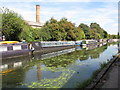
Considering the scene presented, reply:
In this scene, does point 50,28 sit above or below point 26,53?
above

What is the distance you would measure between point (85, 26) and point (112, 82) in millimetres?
58138

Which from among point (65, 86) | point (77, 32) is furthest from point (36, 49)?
point (77, 32)

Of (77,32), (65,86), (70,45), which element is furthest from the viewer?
(77,32)

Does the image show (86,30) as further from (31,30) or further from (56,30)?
(31,30)

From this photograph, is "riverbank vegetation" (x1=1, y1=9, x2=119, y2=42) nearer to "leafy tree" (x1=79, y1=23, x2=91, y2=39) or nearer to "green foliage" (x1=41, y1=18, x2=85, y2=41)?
"green foliage" (x1=41, y1=18, x2=85, y2=41)

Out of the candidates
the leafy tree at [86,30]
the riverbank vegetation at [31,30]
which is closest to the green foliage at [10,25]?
the riverbank vegetation at [31,30]

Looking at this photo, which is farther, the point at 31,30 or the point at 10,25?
the point at 31,30

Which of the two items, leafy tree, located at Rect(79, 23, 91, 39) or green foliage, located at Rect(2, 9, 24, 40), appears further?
leafy tree, located at Rect(79, 23, 91, 39)

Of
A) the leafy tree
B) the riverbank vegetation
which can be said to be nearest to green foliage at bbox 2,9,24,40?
the riverbank vegetation

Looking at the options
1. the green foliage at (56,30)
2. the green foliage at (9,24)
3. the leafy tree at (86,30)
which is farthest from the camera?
→ the leafy tree at (86,30)

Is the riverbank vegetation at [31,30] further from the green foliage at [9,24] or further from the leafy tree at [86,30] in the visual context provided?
the leafy tree at [86,30]

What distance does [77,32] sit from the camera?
44469mm

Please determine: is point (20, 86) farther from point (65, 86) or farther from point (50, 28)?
point (50, 28)

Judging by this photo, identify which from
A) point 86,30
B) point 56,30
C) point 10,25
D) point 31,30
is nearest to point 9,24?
point 10,25
